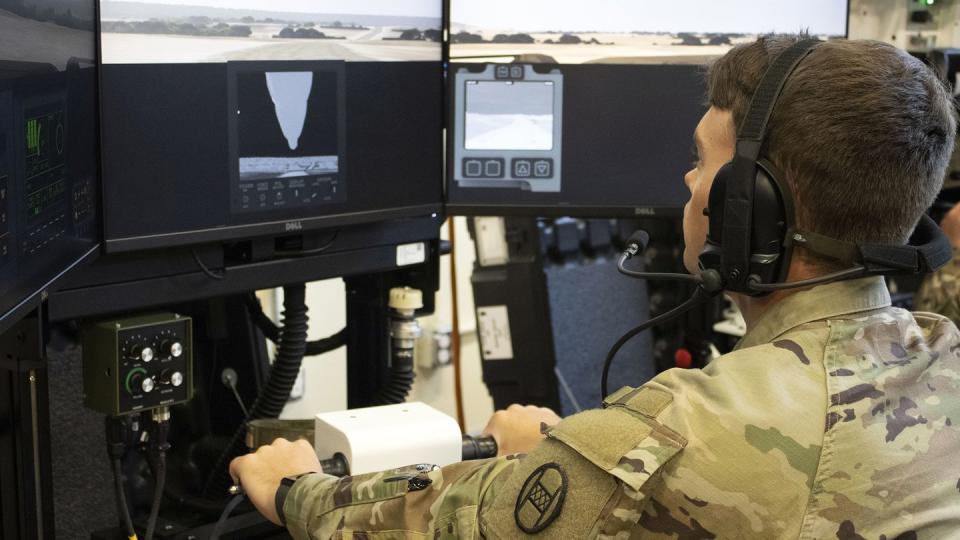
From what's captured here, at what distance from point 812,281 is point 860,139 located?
5.3 inches

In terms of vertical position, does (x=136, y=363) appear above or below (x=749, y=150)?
below

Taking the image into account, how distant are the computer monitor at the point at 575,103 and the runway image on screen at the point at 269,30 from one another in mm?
110

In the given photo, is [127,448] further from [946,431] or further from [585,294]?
[585,294]

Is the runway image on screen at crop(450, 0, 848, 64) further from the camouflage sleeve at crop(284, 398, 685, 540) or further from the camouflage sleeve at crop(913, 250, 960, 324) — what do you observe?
the camouflage sleeve at crop(284, 398, 685, 540)

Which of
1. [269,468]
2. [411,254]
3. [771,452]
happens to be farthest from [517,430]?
[771,452]

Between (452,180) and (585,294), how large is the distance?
1.05 meters

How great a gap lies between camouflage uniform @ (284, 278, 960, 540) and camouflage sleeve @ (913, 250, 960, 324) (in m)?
1.19

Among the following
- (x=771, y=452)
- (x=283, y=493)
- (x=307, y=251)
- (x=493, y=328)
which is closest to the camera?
(x=771, y=452)

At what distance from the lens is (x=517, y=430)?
1.50 m

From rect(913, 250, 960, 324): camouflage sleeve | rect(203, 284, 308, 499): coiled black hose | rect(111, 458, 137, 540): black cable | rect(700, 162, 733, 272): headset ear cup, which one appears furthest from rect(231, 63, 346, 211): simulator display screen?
rect(913, 250, 960, 324): camouflage sleeve

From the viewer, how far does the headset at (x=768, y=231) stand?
108 centimetres

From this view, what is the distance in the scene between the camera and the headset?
108 cm

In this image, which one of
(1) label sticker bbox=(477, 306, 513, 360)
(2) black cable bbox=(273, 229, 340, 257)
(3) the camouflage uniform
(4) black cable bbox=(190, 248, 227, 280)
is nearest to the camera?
(3) the camouflage uniform

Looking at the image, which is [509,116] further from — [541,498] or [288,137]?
[541,498]
